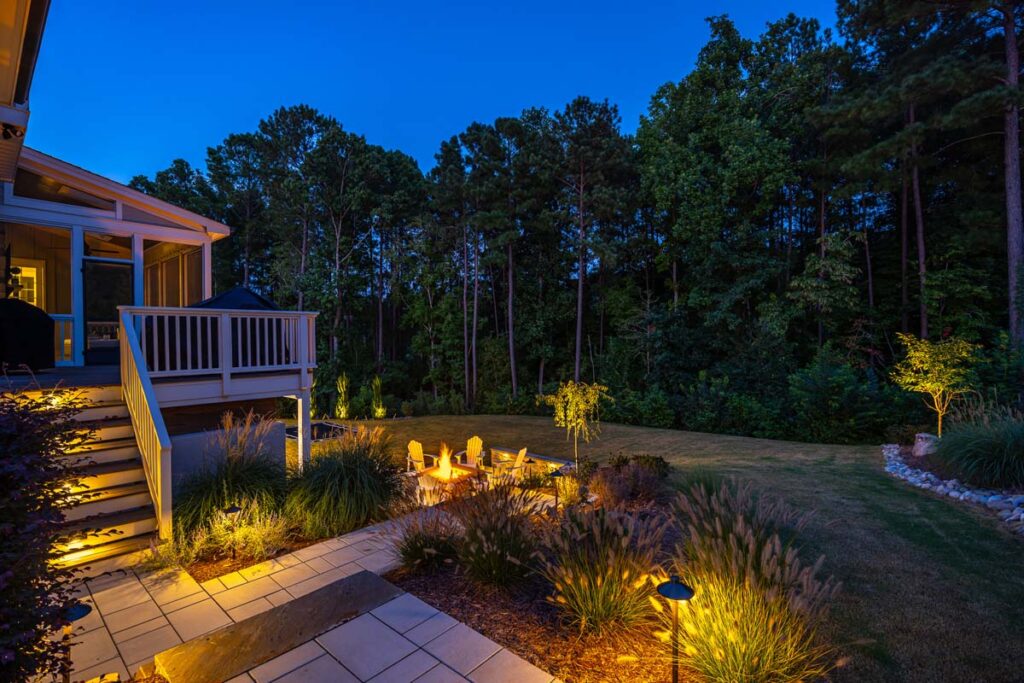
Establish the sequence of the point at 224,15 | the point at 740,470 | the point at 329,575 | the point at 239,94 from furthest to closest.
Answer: the point at 239,94, the point at 224,15, the point at 740,470, the point at 329,575

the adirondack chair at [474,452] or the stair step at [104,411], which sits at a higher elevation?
the stair step at [104,411]

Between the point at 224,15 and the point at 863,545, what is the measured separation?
4013 cm

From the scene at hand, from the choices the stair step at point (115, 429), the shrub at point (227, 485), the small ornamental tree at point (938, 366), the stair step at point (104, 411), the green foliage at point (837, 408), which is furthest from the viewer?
the green foliage at point (837, 408)

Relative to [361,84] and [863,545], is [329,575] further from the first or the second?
[361,84]

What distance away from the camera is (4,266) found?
6.94 metres

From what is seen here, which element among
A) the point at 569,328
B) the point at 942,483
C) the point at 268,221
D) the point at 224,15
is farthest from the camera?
the point at 224,15

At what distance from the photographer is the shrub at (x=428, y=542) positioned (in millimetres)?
3727

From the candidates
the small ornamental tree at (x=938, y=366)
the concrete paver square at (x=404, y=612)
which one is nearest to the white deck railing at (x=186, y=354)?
the concrete paver square at (x=404, y=612)

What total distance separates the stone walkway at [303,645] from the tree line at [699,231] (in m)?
10.5

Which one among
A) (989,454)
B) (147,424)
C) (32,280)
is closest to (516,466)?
(147,424)

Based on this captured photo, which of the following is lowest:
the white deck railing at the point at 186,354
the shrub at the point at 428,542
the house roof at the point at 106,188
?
the shrub at the point at 428,542

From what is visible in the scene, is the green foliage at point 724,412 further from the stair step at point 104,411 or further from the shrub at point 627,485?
the stair step at point 104,411

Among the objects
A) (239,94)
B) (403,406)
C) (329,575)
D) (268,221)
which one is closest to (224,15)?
(268,221)

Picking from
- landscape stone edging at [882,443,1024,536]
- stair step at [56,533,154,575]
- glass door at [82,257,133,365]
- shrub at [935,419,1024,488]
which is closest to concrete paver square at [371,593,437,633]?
stair step at [56,533,154,575]
